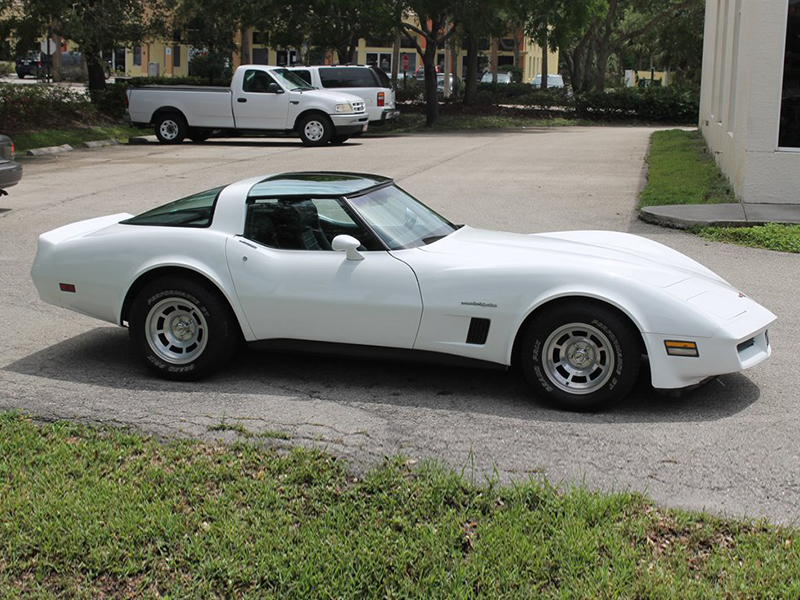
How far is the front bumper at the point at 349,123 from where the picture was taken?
80.5ft

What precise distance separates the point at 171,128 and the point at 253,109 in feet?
7.78

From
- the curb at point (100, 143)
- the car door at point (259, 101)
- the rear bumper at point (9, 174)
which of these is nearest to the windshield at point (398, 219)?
the rear bumper at point (9, 174)

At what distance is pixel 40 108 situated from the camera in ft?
87.8

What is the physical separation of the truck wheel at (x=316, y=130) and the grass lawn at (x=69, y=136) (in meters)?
5.73

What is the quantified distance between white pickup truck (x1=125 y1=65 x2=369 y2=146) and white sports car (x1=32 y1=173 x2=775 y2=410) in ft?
60.8

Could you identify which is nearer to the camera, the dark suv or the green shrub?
the green shrub

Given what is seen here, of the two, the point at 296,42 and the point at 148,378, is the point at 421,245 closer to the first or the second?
the point at 148,378

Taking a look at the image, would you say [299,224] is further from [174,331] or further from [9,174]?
[9,174]

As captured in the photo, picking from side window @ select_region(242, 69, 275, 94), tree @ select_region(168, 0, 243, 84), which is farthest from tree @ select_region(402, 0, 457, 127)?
side window @ select_region(242, 69, 275, 94)

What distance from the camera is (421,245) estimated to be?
19.2ft

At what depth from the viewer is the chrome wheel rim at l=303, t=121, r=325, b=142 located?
24594 millimetres

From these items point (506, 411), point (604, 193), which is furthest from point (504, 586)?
point (604, 193)

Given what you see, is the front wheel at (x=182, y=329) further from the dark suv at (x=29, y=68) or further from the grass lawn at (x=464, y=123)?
the dark suv at (x=29, y=68)

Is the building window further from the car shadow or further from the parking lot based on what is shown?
the car shadow
